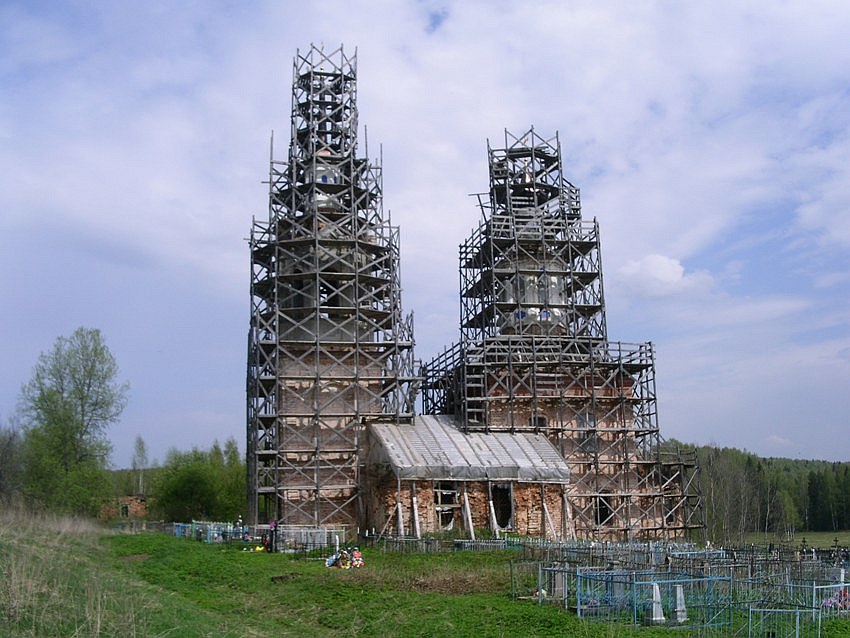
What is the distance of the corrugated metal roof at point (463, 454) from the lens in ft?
120

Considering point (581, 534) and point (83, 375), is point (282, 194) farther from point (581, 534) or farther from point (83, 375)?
point (581, 534)

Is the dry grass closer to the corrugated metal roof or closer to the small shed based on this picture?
the small shed

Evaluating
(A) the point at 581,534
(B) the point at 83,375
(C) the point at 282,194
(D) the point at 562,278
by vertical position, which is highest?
(C) the point at 282,194

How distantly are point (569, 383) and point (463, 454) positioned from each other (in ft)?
26.6

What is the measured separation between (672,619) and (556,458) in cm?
2116

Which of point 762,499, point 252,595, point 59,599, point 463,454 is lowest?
point 762,499

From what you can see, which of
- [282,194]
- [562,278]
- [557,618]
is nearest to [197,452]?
[282,194]

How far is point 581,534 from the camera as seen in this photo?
1591 inches

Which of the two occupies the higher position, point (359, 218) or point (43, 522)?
point (359, 218)

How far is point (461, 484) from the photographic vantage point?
1476 inches

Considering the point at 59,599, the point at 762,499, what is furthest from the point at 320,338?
the point at 762,499

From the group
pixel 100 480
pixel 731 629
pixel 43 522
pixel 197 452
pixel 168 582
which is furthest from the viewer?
pixel 197 452

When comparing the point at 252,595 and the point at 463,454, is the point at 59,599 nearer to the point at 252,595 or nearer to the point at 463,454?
the point at 252,595

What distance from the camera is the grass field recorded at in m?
14.7
